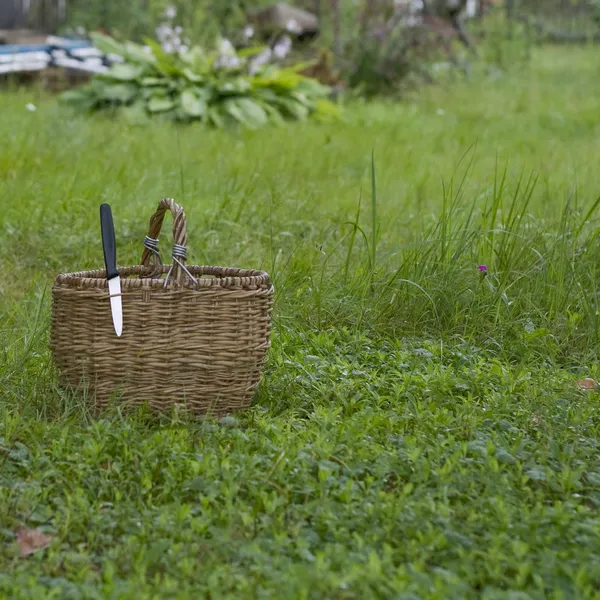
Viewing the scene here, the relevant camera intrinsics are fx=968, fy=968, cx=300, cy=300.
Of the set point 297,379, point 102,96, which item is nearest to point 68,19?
point 102,96

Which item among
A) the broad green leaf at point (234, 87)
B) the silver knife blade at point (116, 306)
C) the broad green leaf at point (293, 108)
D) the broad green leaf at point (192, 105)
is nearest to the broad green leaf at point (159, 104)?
the broad green leaf at point (192, 105)

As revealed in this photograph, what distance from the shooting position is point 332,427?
2.87 m

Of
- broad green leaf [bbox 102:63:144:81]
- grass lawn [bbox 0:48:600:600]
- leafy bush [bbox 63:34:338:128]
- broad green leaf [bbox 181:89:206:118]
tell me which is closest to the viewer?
grass lawn [bbox 0:48:600:600]

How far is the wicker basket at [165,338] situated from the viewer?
9.53ft

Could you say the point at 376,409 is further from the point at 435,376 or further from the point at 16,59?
the point at 16,59

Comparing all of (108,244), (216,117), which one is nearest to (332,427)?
(108,244)

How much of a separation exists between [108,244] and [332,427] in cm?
88

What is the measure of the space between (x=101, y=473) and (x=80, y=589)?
0.51 metres

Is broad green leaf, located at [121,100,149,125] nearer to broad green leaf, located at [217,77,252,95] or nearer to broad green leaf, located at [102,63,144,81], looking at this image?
broad green leaf, located at [102,63,144,81]

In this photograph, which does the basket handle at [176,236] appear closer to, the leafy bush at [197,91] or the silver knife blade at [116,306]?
the silver knife blade at [116,306]

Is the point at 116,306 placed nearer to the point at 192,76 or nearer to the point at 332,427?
the point at 332,427

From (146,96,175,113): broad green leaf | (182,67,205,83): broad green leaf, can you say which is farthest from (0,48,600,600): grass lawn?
(182,67,205,83): broad green leaf

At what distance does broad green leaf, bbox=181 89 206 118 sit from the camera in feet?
27.2

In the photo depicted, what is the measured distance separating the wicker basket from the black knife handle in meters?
0.05
